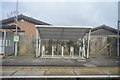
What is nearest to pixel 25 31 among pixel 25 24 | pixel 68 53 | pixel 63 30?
pixel 25 24

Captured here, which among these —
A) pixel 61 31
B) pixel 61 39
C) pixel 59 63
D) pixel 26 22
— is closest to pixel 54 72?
pixel 59 63

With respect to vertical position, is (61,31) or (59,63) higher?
(61,31)

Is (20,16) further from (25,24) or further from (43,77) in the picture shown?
(43,77)

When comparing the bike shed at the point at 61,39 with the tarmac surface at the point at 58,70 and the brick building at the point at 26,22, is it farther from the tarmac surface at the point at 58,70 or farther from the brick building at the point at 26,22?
the brick building at the point at 26,22

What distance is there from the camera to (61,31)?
1334 cm

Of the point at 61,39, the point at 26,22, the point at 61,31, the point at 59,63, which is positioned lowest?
the point at 59,63

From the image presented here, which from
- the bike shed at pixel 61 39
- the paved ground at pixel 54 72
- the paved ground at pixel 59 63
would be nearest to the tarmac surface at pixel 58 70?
the paved ground at pixel 54 72

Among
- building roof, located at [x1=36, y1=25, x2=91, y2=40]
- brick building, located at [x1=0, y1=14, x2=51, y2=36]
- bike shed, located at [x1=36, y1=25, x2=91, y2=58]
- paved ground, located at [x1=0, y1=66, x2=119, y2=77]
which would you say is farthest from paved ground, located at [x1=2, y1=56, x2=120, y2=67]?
brick building, located at [x1=0, y1=14, x2=51, y2=36]

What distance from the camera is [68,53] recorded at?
1642 cm

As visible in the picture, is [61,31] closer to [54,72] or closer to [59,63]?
[59,63]

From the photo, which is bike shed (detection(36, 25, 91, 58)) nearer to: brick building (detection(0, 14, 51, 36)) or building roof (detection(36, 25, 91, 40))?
building roof (detection(36, 25, 91, 40))

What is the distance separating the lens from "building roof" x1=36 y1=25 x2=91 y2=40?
1237 centimetres

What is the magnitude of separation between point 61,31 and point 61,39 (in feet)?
9.80

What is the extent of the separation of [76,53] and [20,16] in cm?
1186
